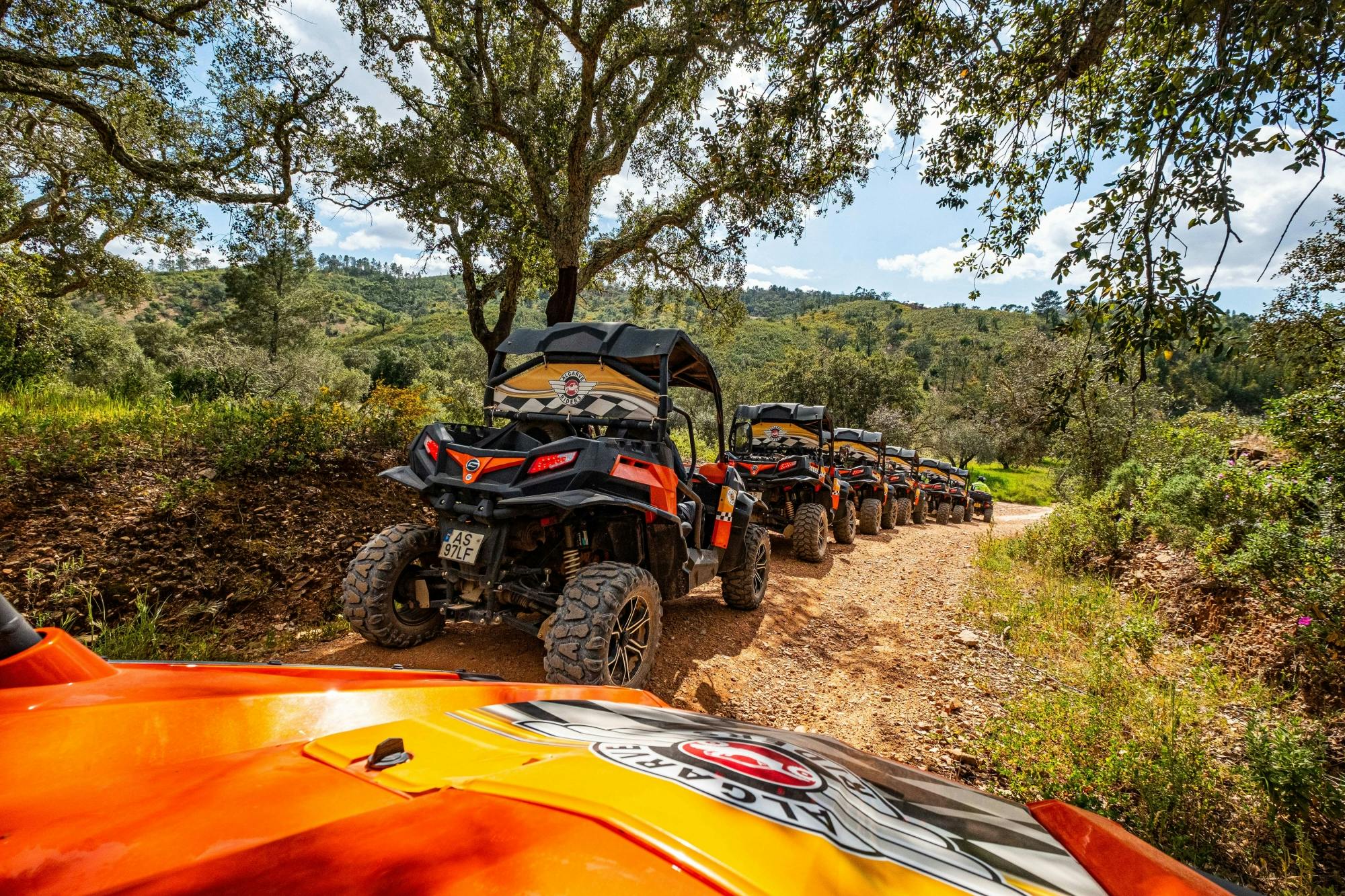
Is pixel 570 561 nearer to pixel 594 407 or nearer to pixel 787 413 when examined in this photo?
pixel 594 407

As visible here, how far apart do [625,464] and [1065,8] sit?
16.5 feet

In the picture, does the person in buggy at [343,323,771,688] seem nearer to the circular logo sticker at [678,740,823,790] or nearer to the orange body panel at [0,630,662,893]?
the orange body panel at [0,630,662,893]

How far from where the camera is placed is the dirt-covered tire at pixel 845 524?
1040 centimetres

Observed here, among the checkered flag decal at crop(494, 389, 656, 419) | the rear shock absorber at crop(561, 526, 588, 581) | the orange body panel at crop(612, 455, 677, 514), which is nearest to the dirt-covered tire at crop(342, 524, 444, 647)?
the rear shock absorber at crop(561, 526, 588, 581)

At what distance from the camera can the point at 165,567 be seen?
14.1 feet

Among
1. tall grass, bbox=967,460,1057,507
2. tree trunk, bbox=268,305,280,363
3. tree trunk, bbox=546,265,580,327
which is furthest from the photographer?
tall grass, bbox=967,460,1057,507

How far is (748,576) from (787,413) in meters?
5.64

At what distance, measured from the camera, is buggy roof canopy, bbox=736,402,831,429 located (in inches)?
404

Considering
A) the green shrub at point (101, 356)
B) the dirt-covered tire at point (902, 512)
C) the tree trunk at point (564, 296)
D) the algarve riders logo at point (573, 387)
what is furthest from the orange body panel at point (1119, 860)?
the green shrub at point (101, 356)

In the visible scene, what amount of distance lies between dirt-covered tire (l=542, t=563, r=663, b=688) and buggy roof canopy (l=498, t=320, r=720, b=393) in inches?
59.4

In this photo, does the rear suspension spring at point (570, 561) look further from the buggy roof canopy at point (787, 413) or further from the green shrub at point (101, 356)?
the green shrub at point (101, 356)

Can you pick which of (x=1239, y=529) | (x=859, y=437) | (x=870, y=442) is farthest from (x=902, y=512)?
(x=1239, y=529)

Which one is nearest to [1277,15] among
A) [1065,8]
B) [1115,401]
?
[1065,8]

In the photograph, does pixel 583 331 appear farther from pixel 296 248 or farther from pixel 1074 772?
pixel 296 248
